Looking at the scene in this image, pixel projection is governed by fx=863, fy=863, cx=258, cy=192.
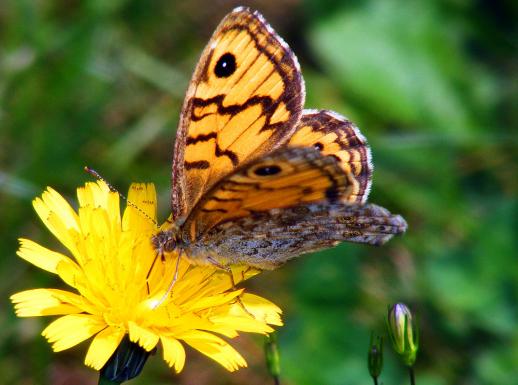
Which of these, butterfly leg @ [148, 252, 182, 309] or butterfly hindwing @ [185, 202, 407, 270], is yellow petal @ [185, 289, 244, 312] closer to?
butterfly leg @ [148, 252, 182, 309]

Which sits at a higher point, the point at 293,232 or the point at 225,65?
the point at 225,65

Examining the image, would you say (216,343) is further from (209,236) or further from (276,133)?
(276,133)

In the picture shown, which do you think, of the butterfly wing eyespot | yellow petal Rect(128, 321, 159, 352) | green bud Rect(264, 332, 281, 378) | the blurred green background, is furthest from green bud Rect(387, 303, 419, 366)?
the blurred green background

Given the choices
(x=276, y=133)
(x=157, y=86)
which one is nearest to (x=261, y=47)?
(x=276, y=133)

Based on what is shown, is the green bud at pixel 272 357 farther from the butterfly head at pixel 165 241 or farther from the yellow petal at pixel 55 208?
the yellow petal at pixel 55 208

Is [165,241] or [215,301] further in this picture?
[165,241]

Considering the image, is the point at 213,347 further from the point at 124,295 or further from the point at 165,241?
the point at 165,241

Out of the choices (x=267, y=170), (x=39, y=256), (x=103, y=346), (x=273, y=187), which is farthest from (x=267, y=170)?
(x=39, y=256)
